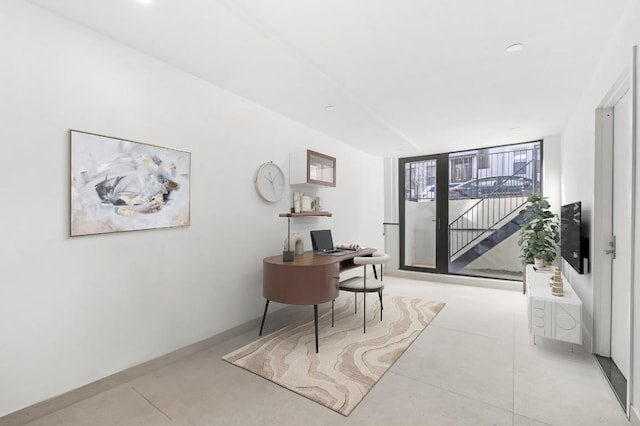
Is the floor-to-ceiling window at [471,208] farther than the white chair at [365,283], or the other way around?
the floor-to-ceiling window at [471,208]

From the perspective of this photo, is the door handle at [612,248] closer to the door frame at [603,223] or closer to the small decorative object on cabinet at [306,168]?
the door frame at [603,223]

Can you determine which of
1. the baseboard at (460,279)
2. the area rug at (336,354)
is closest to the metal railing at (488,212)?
the baseboard at (460,279)

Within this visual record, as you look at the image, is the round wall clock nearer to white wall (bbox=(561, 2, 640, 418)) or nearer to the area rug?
the area rug

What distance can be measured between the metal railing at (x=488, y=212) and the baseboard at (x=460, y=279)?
20.8 inches

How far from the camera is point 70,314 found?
1.91 m

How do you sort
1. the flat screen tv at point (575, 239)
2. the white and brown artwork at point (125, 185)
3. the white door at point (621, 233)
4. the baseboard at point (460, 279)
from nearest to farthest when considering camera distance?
the white and brown artwork at point (125, 185) < the white door at point (621, 233) < the flat screen tv at point (575, 239) < the baseboard at point (460, 279)

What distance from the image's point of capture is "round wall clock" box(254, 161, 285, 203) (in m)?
3.22

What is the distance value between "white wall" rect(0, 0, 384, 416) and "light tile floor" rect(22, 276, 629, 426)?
285 millimetres

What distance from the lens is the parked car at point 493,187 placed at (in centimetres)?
532

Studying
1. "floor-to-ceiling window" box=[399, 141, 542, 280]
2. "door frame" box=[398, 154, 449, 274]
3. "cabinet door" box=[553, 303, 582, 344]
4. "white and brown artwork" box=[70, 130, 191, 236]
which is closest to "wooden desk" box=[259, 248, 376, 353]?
"white and brown artwork" box=[70, 130, 191, 236]

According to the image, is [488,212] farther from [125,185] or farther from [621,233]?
[125,185]

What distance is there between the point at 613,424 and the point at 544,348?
3.43ft

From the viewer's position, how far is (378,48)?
2.18 meters

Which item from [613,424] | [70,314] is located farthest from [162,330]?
[613,424]
